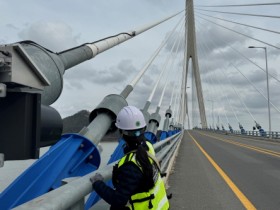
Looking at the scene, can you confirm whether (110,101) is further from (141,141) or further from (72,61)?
(141,141)

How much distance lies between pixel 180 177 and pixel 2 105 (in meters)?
10.3

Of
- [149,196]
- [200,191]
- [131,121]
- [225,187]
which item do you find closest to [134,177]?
[149,196]

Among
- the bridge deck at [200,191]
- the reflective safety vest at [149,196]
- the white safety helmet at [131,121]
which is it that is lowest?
the bridge deck at [200,191]

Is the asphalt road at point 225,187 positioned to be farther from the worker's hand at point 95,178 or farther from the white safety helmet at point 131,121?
the white safety helmet at point 131,121

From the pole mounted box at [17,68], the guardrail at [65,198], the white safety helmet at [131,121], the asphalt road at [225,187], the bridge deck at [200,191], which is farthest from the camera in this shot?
the asphalt road at [225,187]

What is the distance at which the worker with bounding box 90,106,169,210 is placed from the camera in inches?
127

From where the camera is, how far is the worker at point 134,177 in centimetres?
321

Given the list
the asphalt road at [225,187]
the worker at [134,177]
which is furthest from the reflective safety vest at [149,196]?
the asphalt road at [225,187]

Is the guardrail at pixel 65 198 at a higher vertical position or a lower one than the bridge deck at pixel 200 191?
higher

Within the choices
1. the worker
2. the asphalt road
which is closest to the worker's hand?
the worker

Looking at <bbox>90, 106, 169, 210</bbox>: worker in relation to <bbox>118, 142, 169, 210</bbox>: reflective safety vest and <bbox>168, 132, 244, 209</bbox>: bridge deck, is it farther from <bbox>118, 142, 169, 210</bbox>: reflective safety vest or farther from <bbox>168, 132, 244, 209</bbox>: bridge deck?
<bbox>168, 132, 244, 209</bbox>: bridge deck

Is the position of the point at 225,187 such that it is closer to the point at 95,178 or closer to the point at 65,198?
the point at 95,178

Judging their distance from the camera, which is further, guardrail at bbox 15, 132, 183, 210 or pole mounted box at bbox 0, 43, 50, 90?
pole mounted box at bbox 0, 43, 50, 90

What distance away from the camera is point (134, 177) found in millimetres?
3205
